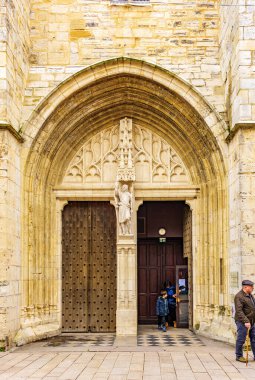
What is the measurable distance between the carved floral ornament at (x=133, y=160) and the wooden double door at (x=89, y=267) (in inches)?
24.9

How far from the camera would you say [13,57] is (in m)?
9.98

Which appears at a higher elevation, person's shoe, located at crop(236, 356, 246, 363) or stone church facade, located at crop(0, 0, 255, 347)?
stone church facade, located at crop(0, 0, 255, 347)

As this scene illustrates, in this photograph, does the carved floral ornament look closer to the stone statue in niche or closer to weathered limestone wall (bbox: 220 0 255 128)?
the stone statue in niche

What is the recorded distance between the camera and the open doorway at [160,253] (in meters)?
12.2

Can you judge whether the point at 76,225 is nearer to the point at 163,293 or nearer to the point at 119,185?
the point at 119,185

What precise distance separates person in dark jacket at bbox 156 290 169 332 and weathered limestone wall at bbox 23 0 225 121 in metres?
4.27

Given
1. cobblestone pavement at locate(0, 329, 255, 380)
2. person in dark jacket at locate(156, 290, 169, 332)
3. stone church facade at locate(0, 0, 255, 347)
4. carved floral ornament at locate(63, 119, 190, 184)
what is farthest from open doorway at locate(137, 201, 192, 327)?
cobblestone pavement at locate(0, 329, 255, 380)

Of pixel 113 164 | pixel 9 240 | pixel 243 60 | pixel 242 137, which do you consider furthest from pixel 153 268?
pixel 243 60

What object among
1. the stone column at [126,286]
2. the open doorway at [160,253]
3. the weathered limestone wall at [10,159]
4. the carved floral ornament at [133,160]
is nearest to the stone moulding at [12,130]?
the weathered limestone wall at [10,159]

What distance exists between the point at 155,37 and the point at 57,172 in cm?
329

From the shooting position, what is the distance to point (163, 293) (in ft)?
39.2

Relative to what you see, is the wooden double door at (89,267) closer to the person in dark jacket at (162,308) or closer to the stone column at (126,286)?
the stone column at (126,286)

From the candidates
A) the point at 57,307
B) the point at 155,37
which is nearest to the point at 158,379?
the point at 57,307

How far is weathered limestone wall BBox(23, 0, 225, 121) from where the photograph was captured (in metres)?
10.9
